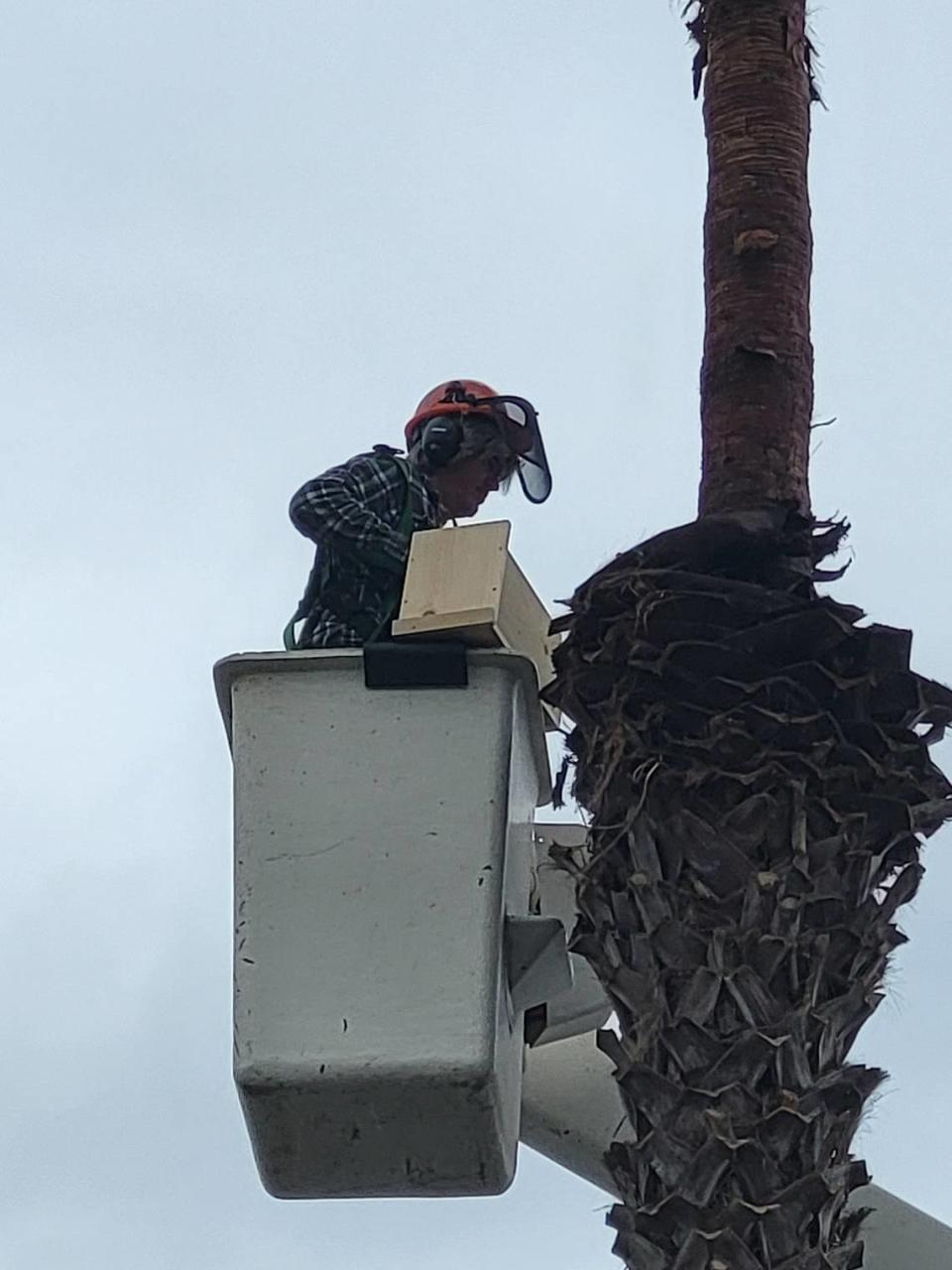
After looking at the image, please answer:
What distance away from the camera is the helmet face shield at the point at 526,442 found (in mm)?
7297

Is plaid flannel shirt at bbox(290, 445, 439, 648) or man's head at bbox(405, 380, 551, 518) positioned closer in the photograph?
plaid flannel shirt at bbox(290, 445, 439, 648)

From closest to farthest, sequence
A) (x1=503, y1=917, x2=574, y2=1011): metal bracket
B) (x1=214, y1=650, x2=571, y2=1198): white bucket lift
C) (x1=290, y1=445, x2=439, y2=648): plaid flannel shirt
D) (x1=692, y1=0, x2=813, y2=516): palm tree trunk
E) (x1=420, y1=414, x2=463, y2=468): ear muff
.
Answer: (x1=214, y1=650, x2=571, y2=1198): white bucket lift, (x1=503, y1=917, x2=574, y2=1011): metal bracket, (x1=692, y1=0, x2=813, y2=516): palm tree trunk, (x1=290, y1=445, x2=439, y2=648): plaid flannel shirt, (x1=420, y1=414, x2=463, y2=468): ear muff

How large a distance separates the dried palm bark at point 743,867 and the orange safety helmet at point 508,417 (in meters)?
1.35

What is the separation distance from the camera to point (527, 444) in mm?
7328

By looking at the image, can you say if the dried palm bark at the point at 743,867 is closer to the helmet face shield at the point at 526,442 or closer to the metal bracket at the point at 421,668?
the metal bracket at the point at 421,668

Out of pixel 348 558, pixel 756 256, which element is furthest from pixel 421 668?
pixel 756 256

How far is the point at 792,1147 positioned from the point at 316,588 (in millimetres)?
2027

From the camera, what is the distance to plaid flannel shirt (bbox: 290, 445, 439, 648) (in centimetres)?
680

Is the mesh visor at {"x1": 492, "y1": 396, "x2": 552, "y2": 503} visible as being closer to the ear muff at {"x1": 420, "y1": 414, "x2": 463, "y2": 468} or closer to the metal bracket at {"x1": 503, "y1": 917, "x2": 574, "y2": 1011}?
the ear muff at {"x1": 420, "y1": 414, "x2": 463, "y2": 468}

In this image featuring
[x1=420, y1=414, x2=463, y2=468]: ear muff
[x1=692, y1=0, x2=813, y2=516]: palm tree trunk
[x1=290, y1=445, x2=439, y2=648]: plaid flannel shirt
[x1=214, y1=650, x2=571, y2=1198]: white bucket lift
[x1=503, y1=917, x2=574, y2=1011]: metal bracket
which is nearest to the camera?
[x1=214, y1=650, x2=571, y2=1198]: white bucket lift

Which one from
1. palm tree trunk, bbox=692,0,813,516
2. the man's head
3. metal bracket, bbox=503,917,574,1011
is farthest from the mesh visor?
metal bracket, bbox=503,917,574,1011

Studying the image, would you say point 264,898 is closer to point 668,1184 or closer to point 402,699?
point 402,699

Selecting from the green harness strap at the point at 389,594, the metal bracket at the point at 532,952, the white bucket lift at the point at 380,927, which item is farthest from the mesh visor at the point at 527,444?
the metal bracket at the point at 532,952

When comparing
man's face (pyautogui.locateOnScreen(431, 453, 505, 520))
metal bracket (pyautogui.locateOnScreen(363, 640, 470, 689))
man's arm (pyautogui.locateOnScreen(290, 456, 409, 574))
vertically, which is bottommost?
metal bracket (pyautogui.locateOnScreen(363, 640, 470, 689))
